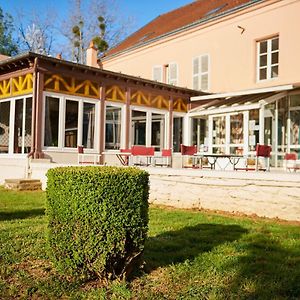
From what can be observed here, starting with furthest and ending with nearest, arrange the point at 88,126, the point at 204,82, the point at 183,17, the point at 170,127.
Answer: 1. the point at 183,17
2. the point at 204,82
3. the point at 170,127
4. the point at 88,126

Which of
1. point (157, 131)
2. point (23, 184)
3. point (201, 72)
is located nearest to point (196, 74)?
point (201, 72)

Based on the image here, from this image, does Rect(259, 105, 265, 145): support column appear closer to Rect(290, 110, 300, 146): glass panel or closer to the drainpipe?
Rect(290, 110, 300, 146): glass panel

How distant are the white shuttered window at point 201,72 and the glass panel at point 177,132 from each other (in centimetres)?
289

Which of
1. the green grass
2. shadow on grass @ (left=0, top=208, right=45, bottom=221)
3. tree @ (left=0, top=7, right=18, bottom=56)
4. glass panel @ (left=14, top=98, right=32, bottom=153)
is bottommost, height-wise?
the green grass

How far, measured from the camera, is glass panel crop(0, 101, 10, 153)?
45.2 ft

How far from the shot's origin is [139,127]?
51.7 ft

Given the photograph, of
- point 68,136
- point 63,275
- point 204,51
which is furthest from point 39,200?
point 204,51

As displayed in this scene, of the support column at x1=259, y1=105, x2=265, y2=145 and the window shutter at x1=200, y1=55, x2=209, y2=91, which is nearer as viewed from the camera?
the support column at x1=259, y1=105, x2=265, y2=145

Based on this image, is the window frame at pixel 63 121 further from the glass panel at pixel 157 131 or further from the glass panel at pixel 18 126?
the glass panel at pixel 157 131

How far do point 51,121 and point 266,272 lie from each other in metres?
10.3

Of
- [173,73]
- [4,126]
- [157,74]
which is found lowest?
[4,126]

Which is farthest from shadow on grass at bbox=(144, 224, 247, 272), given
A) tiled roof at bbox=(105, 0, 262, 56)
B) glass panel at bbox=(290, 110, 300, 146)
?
tiled roof at bbox=(105, 0, 262, 56)

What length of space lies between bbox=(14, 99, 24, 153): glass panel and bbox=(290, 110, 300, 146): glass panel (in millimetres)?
10056

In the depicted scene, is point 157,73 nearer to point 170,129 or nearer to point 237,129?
point 170,129
